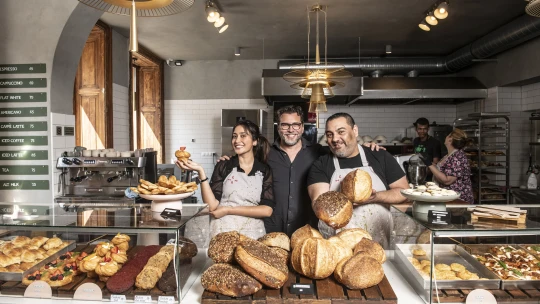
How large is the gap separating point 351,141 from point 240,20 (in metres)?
3.47

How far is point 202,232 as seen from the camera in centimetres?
172

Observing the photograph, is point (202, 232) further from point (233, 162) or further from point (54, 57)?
point (54, 57)

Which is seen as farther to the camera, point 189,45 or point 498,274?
point 189,45

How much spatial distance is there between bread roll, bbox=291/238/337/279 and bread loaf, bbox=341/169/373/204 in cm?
45

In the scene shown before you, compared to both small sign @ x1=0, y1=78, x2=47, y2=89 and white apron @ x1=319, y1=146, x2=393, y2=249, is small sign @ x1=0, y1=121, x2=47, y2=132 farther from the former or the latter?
white apron @ x1=319, y1=146, x2=393, y2=249

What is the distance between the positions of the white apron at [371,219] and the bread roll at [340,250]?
45 centimetres

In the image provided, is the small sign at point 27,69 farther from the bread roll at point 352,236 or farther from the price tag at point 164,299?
the bread roll at point 352,236

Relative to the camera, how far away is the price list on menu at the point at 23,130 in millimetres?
3443

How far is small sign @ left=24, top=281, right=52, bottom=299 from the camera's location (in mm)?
1386

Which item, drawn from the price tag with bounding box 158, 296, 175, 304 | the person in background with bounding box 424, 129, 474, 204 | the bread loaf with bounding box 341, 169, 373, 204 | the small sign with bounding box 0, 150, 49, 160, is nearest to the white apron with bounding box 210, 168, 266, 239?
the bread loaf with bounding box 341, 169, 373, 204

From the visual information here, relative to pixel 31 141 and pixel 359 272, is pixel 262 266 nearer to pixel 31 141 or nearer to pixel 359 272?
pixel 359 272

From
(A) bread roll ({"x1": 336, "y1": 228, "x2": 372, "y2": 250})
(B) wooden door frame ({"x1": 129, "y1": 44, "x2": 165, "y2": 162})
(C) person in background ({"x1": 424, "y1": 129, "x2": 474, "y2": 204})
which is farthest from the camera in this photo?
(B) wooden door frame ({"x1": 129, "y1": 44, "x2": 165, "y2": 162})

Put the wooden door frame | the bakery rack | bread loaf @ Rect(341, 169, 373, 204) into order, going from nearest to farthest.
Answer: bread loaf @ Rect(341, 169, 373, 204), the bakery rack, the wooden door frame

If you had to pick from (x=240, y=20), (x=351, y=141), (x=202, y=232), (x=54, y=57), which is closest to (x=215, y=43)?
(x=240, y=20)
